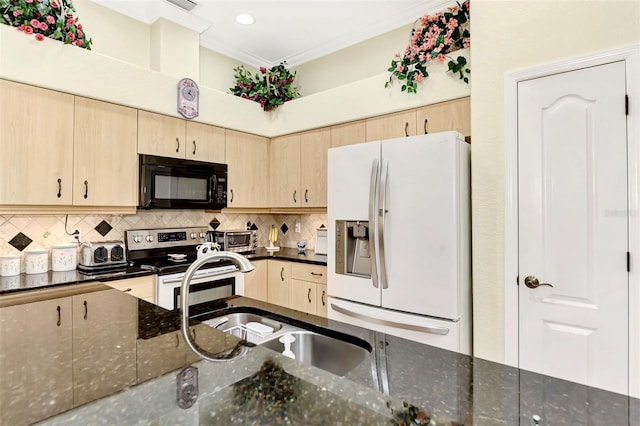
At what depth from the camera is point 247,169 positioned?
3654 millimetres

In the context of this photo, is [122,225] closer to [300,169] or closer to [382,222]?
[300,169]

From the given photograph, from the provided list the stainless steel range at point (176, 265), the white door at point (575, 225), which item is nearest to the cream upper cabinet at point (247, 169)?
the stainless steel range at point (176, 265)

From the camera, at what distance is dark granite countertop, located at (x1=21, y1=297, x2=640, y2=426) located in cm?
64

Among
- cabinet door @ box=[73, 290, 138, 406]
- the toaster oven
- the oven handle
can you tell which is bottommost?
the oven handle

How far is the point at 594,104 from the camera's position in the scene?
1.77m

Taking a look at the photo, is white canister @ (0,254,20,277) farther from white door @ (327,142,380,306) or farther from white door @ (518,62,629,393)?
white door @ (518,62,629,393)

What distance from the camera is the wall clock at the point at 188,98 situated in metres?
3.03

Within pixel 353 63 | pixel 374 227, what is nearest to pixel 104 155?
pixel 374 227

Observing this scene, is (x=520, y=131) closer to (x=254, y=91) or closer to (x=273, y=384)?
(x=273, y=384)

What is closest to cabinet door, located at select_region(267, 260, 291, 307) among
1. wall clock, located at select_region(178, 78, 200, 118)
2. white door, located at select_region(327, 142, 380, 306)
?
white door, located at select_region(327, 142, 380, 306)

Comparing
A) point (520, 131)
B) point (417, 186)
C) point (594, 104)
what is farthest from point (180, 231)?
point (594, 104)

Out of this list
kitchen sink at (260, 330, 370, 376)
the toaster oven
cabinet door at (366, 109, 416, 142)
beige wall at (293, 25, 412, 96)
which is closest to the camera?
kitchen sink at (260, 330, 370, 376)

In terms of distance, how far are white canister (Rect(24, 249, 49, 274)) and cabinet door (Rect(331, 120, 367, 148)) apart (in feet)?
8.05

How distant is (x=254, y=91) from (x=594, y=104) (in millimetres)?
2958
